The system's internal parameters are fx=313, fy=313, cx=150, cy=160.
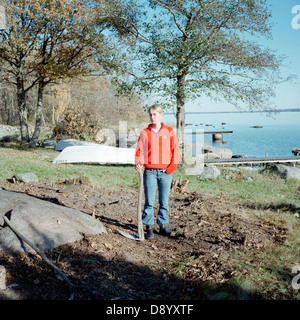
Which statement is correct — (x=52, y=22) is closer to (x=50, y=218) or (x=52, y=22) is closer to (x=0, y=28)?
(x=0, y=28)

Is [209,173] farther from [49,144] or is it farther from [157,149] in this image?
[49,144]

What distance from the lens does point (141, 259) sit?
4.12 meters

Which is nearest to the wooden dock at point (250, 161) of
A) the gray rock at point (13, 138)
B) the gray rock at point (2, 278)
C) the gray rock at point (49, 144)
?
the gray rock at point (49, 144)

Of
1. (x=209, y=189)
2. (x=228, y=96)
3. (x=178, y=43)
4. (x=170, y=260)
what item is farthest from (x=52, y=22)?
(x=170, y=260)

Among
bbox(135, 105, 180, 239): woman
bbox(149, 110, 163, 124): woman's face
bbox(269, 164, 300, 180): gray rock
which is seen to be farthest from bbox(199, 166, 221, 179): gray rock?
bbox(149, 110, 163, 124): woman's face

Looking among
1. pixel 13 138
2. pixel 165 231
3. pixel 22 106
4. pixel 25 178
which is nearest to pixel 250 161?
pixel 25 178

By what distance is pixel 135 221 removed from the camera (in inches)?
226

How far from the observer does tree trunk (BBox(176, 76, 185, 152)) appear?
1159 cm

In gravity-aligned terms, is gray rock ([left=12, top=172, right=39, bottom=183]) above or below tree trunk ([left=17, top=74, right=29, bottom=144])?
below

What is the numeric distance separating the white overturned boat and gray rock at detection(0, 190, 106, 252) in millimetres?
7746

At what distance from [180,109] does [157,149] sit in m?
8.48

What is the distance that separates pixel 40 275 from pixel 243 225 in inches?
145

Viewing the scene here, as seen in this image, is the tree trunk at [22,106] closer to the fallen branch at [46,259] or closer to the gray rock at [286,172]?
the gray rock at [286,172]

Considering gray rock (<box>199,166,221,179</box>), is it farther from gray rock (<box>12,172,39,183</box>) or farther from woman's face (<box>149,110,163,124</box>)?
woman's face (<box>149,110,163,124</box>)
